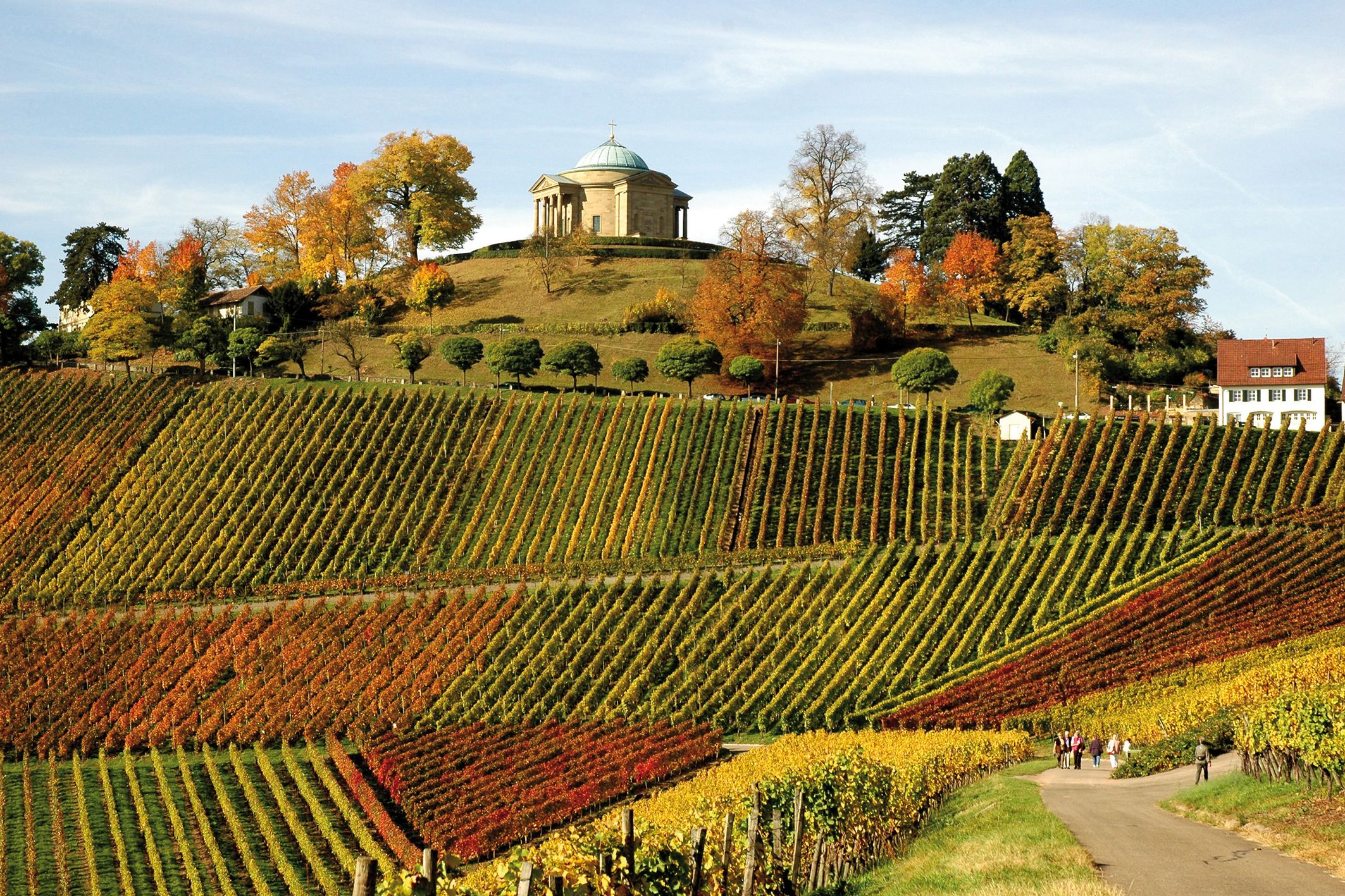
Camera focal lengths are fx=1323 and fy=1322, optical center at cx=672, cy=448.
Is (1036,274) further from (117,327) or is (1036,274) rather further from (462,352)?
(117,327)

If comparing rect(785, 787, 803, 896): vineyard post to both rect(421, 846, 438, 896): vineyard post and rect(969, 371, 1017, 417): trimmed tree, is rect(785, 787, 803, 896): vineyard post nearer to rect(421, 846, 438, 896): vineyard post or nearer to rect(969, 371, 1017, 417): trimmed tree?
rect(421, 846, 438, 896): vineyard post

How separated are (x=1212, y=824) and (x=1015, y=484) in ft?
102

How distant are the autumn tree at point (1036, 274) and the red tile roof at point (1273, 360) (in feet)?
58.2

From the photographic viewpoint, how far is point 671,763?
3656 centimetres

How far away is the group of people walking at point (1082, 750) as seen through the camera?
3312 centimetres

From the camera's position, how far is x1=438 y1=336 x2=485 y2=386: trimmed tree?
77.8 m

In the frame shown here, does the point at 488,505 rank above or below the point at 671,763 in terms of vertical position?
above

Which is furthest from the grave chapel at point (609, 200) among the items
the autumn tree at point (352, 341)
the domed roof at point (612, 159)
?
the autumn tree at point (352, 341)

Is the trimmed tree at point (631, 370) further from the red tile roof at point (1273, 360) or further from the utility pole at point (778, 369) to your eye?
the red tile roof at point (1273, 360)

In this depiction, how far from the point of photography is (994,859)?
20312mm

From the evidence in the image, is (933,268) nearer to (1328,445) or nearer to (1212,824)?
(1328,445)

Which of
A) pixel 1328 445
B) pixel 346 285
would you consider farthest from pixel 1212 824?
pixel 346 285

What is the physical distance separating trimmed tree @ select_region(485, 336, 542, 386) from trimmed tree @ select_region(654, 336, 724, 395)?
7153mm

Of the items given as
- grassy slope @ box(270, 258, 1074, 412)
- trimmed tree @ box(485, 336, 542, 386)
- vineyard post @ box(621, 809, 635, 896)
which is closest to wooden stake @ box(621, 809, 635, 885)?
vineyard post @ box(621, 809, 635, 896)
